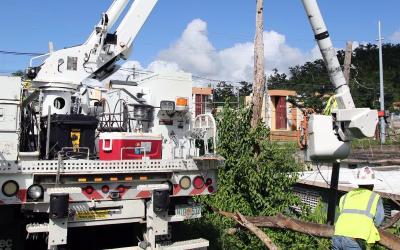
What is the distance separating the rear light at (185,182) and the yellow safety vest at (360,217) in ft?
6.72

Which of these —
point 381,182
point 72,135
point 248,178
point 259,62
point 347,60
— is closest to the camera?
point 72,135

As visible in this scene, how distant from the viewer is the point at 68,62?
278 inches

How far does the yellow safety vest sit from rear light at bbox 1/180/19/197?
11.7 ft

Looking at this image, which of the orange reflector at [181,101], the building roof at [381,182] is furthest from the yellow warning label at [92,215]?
the building roof at [381,182]

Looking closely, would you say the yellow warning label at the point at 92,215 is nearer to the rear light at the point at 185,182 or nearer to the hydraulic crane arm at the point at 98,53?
the rear light at the point at 185,182

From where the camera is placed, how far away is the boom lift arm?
6.11 meters

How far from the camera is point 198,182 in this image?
6.51 meters

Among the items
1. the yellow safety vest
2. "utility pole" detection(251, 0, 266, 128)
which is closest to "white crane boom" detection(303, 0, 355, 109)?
the yellow safety vest

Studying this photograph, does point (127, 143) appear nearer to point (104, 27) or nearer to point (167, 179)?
point (167, 179)

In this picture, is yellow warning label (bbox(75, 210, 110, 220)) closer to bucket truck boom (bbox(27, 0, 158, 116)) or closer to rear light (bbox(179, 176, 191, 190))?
rear light (bbox(179, 176, 191, 190))

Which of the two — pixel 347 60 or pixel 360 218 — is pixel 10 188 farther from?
pixel 347 60

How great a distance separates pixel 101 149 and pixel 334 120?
3083 mm

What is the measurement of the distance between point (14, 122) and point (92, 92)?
3279 millimetres

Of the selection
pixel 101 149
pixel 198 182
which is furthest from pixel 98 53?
pixel 198 182
